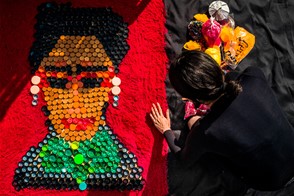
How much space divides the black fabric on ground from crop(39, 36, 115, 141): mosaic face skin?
1.34 feet

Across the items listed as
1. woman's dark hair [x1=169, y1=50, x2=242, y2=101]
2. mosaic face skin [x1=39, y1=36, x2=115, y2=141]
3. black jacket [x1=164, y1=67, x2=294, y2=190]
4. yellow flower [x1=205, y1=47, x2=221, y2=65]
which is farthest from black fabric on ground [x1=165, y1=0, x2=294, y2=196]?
woman's dark hair [x1=169, y1=50, x2=242, y2=101]

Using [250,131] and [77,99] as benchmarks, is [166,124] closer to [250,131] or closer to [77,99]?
[77,99]

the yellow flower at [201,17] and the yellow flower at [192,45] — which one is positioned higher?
the yellow flower at [201,17]

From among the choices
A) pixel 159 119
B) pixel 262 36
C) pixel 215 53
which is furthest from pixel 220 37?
pixel 159 119

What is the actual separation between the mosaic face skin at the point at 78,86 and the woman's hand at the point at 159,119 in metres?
0.29

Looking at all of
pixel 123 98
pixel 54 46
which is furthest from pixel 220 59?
pixel 54 46

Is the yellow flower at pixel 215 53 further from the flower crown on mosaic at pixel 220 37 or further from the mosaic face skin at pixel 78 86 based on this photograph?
the mosaic face skin at pixel 78 86

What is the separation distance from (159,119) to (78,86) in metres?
0.51

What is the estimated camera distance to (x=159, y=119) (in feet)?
6.70

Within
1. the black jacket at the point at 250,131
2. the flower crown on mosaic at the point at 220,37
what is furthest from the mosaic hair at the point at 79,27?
the black jacket at the point at 250,131

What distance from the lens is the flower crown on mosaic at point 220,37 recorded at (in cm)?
208

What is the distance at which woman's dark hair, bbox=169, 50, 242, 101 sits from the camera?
137cm

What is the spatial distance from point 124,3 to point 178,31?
38cm

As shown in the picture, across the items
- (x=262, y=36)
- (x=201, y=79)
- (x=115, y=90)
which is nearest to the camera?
(x=201, y=79)
